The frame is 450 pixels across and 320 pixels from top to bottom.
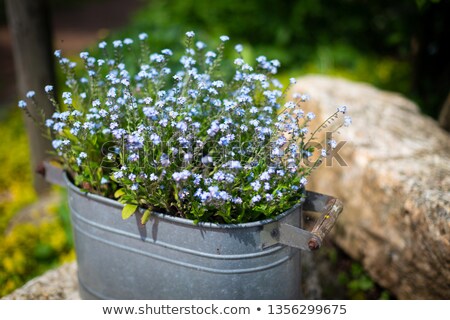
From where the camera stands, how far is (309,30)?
598 centimetres

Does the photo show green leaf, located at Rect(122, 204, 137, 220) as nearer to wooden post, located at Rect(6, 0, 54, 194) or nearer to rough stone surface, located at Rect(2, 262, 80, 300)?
rough stone surface, located at Rect(2, 262, 80, 300)

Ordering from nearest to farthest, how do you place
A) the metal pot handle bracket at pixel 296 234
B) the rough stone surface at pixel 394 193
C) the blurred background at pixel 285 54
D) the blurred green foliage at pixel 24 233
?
1. the metal pot handle bracket at pixel 296 234
2. the rough stone surface at pixel 394 193
3. the blurred green foliage at pixel 24 233
4. the blurred background at pixel 285 54

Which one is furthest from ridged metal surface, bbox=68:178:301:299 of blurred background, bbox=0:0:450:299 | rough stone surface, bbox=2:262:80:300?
blurred background, bbox=0:0:450:299

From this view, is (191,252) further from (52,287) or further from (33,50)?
(33,50)

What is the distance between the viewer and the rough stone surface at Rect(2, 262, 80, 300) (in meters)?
2.57

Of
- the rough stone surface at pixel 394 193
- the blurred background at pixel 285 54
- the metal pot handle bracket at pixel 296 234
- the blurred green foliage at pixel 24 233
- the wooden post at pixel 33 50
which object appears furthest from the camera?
the wooden post at pixel 33 50

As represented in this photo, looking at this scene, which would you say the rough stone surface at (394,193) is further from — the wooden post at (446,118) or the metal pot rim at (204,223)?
the metal pot rim at (204,223)

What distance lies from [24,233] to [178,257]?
6.15 feet

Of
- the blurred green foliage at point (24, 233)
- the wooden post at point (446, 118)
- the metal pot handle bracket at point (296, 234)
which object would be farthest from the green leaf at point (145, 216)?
the wooden post at point (446, 118)

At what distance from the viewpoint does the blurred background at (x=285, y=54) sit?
3.40m

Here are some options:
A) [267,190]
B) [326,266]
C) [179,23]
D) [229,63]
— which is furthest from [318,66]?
[267,190]

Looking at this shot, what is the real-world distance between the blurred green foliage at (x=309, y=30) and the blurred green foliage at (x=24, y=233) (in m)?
1.79

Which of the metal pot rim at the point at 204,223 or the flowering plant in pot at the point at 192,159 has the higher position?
the flowering plant in pot at the point at 192,159

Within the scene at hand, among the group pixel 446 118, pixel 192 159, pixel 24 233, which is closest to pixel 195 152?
pixel 192 159
